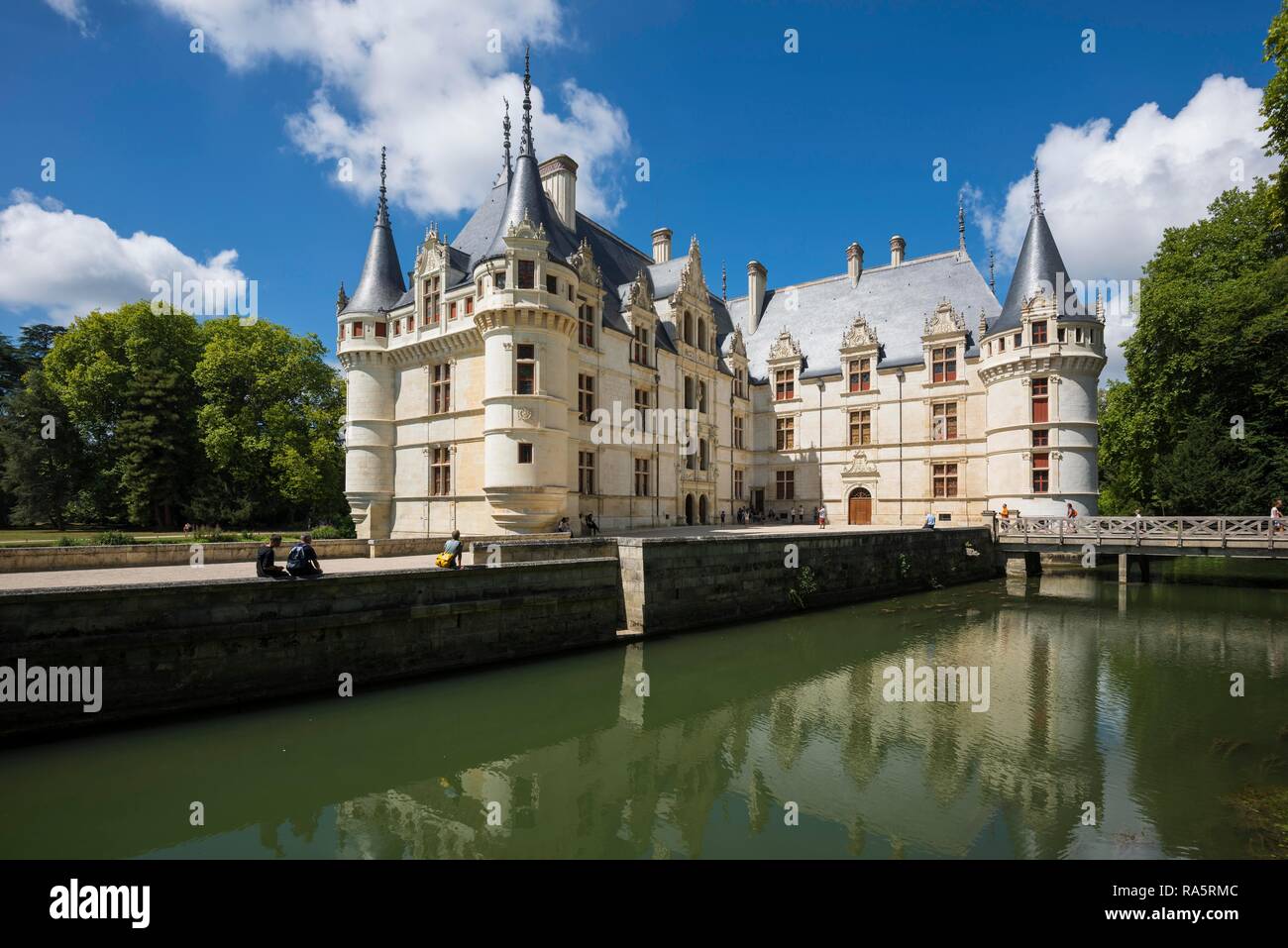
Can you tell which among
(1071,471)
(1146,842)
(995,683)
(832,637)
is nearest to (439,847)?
(1146,842)

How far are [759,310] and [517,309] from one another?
23.9 meters

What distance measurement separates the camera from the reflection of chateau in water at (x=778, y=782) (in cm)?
688

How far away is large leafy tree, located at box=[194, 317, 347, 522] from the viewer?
33.2 m

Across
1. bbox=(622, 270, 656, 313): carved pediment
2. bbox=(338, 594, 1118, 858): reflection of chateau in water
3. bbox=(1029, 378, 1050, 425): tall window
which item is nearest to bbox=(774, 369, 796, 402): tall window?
bbox=(622, 270, 656, 313): carved pediment

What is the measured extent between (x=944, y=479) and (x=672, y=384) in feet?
49.5

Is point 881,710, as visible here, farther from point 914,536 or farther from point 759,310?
point 759,310

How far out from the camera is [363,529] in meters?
26.7

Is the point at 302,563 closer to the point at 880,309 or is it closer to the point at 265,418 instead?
the point at 265,418

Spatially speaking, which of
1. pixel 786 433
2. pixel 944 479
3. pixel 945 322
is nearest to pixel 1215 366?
pixel 945 322

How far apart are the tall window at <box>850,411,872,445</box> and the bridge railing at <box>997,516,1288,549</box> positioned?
342 inches

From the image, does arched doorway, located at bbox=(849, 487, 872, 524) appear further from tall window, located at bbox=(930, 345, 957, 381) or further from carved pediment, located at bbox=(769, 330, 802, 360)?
carved pediment, located at bbox=(769, 330, 802, 360)

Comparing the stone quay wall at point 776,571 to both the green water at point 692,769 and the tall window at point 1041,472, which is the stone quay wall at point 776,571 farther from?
the tall window at point 1041,472

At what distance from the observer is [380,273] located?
27.9 meters

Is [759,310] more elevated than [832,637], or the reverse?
[759,310]
